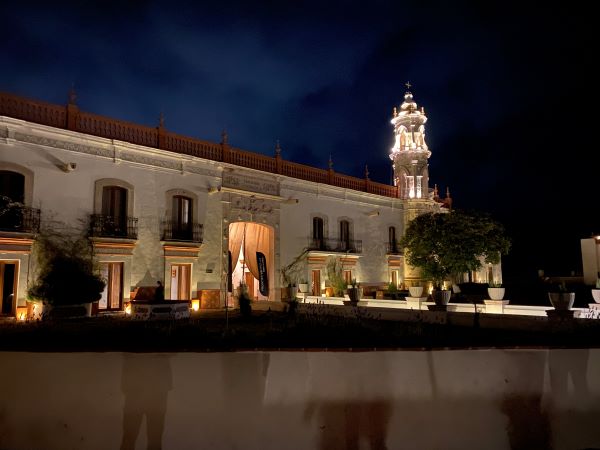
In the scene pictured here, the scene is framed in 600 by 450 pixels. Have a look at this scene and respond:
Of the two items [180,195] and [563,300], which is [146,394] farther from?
[180,195]

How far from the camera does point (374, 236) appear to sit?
24031 millimetres

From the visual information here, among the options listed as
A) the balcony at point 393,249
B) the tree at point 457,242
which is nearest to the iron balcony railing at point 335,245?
the balcony at point 393,249

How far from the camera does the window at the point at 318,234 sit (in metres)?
21.1

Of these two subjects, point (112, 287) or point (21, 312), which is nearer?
point (21, 312)

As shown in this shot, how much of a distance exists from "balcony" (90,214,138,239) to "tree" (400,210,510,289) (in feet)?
39.5

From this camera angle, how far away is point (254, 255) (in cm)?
1930

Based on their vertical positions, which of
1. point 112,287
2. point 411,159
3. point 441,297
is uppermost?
point 411,159

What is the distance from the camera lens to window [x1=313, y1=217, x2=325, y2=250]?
69.4 feet

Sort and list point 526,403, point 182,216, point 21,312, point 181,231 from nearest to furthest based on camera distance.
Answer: point 526,403 < point 21,312 < point 181,231 < point 182,216

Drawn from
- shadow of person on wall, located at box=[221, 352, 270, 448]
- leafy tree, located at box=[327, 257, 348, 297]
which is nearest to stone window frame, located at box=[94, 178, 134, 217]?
leafy tree, located at box=[327, 257, 348, 297]

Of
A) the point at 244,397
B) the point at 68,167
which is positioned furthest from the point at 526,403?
the point at 68,167

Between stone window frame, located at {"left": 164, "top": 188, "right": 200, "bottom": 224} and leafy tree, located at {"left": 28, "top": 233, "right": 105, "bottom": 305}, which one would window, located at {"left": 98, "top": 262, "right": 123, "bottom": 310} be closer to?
leafy tree, located at {"left": 28, "top": 233, "right": 105, "bottom": 305}

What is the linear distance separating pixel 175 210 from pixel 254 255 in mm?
4467

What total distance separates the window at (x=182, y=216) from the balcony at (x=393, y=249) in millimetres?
12273
